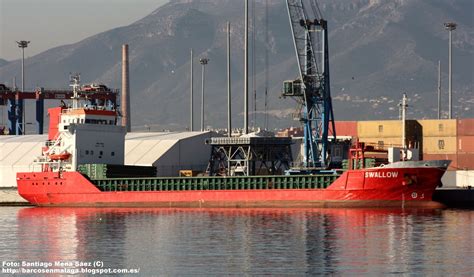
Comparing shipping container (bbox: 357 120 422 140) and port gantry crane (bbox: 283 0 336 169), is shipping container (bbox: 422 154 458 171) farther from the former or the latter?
port gantry crane (bbox: 283 0 336 169)

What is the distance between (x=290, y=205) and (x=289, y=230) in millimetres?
18777

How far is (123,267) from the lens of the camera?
170 feet

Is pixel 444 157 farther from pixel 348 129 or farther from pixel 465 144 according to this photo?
pixel 348 129

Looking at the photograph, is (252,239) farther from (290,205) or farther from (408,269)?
(290,205)

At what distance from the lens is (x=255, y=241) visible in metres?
61.6

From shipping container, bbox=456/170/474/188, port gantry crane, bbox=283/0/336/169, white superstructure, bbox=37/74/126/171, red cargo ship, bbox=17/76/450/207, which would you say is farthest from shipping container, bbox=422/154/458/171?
white superstructure, bbox=37/74/126/171

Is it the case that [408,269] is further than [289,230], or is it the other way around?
[289,230]

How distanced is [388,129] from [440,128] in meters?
5.63

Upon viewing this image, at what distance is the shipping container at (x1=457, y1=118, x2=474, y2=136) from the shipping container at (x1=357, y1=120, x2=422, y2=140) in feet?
12.8

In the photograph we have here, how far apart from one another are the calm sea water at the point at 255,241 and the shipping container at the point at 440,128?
3031 centimetres

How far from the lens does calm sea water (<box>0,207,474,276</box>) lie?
5181 cm

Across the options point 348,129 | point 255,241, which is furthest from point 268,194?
point 348,129

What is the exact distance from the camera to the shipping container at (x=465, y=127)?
357ft

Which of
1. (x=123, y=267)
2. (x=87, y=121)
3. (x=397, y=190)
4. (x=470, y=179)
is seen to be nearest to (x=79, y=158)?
(x=87, y=121)
